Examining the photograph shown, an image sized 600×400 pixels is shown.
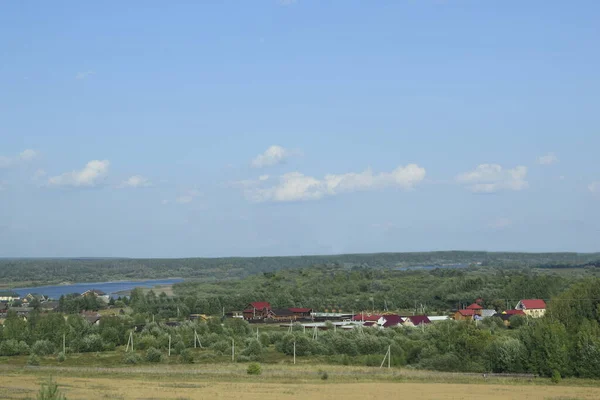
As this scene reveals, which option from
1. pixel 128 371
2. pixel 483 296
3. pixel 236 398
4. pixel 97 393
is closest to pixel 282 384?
pixel 236 398

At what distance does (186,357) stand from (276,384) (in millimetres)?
16596

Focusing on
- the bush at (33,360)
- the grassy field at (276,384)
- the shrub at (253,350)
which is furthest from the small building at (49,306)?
the grassy field at (276,384)

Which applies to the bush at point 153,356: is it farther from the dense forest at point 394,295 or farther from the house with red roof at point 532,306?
the house with red roof at point 532,306

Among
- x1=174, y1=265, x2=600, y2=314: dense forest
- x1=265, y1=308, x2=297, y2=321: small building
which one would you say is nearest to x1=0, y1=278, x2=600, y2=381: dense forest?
x1=265, y1=308, x2=297, y2=321: small building

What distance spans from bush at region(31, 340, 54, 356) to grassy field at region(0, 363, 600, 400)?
32.6 ft

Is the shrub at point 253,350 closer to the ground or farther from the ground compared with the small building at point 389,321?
closer to the ground

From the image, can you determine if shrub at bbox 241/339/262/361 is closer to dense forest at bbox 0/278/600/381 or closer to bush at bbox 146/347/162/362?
dense forest at bbox 0/278/600/381

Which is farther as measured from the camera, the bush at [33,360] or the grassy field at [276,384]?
the bush at [33,360]

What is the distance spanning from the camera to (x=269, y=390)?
111 feet

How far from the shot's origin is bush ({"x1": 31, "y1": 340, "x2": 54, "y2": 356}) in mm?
56344

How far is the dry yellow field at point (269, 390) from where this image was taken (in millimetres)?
31594

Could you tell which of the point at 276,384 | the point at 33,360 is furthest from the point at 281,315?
the point at 276,384

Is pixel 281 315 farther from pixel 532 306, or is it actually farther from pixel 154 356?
pixel 154 356

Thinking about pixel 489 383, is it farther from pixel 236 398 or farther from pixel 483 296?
pixel 483 296
